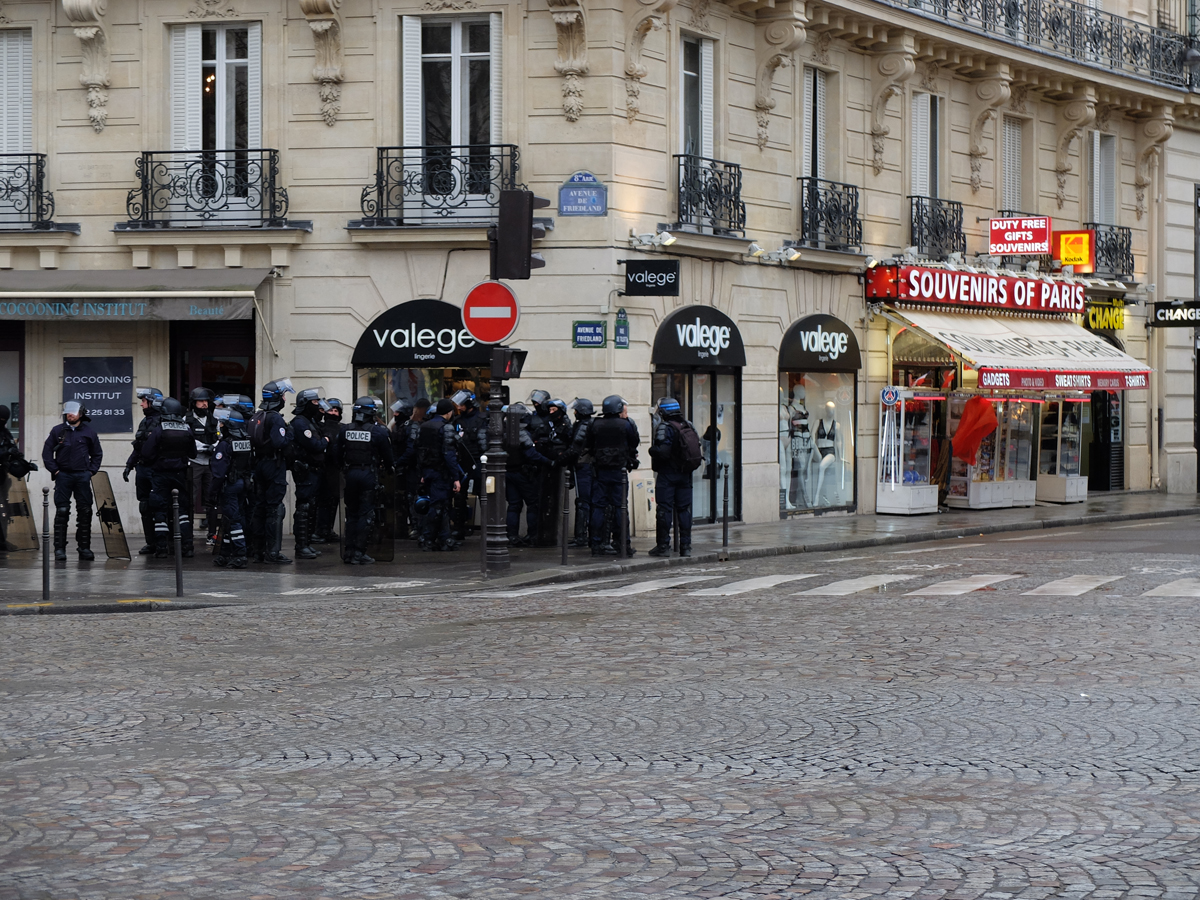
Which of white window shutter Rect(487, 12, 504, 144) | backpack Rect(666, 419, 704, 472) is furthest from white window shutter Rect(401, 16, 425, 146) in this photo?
backpack Rect(666, 419, 704, 472)

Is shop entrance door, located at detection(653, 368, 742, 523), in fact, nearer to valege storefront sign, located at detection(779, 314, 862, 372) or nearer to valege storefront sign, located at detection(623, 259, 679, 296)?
valege storefront sign, located at detection(779, 314, 862, 372)

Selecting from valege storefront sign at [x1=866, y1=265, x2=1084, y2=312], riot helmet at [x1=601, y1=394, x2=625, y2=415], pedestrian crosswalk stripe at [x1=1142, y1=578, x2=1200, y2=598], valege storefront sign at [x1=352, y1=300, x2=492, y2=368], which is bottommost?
pedestrian crosswalk stripe at [x1=1142, y1=578, x2=1200, y2=598]

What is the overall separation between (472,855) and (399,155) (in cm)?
1569

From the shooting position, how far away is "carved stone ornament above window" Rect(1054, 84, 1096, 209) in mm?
28797

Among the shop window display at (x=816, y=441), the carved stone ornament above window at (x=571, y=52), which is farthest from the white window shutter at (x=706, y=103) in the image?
the shop window display at (x=816, y=441)

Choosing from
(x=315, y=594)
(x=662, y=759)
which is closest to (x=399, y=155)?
(x=315, y=594)

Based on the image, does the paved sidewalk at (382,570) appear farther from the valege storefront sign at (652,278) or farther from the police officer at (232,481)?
the valege storefront sign at (652,278)

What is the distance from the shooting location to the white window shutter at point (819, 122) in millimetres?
23953

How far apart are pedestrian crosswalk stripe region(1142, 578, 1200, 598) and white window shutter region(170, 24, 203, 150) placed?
13.2 meters

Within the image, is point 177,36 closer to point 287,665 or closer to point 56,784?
point 287,665

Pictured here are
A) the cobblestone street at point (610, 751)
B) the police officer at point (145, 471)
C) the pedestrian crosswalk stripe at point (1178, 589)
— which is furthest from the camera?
the police officer at point (145, 471)

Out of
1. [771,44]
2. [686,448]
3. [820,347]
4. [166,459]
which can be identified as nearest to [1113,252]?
[820,347]

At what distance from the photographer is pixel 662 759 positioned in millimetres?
7277

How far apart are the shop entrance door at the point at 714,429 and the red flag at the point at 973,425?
4.95 metres
